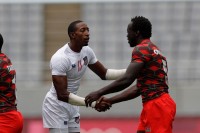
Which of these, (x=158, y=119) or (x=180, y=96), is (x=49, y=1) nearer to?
(x=180, y=96)

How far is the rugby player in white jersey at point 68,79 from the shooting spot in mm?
11188

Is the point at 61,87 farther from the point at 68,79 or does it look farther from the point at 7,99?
the point at 7,99

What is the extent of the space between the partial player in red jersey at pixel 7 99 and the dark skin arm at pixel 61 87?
53 cm

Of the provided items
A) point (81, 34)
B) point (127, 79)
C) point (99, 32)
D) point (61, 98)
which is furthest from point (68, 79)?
point (99, 32)

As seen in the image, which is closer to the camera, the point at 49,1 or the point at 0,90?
the point at 0,90

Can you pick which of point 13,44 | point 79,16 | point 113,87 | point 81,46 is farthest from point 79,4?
point 113,87

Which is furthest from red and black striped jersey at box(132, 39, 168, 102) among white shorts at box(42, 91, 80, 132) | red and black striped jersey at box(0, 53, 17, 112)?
red and black striped jersey at box(0, 53, 17, 112)

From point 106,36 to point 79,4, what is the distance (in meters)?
0.74

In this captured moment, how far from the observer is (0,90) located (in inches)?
428

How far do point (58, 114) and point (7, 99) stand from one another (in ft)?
2.65

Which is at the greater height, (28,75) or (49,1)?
(49,1)

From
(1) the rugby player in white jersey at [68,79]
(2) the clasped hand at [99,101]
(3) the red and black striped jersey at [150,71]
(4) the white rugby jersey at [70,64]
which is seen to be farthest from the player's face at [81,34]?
(3) the red and black striped jersey at [150,71]

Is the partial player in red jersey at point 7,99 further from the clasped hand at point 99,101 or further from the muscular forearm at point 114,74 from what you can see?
the muscular forearm at point 114,74

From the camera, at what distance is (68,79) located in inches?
450
